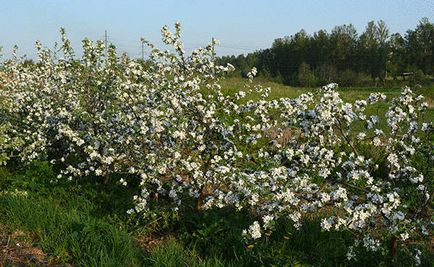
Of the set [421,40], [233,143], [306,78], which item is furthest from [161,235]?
[421,40]

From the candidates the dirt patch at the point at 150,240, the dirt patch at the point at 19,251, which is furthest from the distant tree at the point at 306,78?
the dirt patch at the point at 19,251

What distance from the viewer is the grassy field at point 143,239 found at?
620 cm

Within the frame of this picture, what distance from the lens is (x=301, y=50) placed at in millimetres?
75125

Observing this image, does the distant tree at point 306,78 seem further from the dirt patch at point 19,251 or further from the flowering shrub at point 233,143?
the dirt patch at point 19,251

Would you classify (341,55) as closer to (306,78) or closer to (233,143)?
(306,78)

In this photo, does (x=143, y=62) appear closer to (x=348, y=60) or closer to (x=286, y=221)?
(x=286, y=221)

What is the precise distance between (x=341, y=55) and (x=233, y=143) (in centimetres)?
6530

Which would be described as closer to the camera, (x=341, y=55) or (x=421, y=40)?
(x=421, y=40)

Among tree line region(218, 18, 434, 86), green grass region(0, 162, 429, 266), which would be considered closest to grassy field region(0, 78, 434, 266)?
green grass region(0, 162, 429, 266)

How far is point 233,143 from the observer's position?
24.0 feet

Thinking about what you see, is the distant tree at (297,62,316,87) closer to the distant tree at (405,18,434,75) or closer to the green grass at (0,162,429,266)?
the distant tree at (405,18,434,75)

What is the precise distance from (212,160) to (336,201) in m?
1.99

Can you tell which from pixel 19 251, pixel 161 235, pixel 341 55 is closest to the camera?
pixel 19 251

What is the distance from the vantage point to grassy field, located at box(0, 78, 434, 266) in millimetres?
6199
